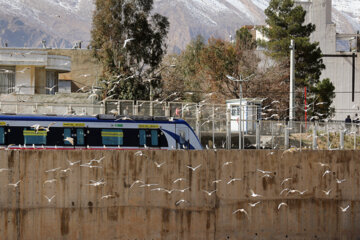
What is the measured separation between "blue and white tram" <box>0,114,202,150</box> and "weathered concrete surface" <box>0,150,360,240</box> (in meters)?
9.14

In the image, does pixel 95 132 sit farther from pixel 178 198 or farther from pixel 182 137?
pixel 178 198

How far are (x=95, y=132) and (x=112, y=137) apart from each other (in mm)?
799

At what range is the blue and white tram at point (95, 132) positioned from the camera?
27.6 meters

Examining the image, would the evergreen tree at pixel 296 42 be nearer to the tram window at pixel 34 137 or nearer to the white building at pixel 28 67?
the white building at pixel 28 67

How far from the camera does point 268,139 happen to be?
3738cm

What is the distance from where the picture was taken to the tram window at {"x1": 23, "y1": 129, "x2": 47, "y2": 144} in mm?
27641

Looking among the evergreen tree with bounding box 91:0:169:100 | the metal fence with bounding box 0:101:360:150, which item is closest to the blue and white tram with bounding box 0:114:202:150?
the metal fence with bounding box 0:101:360:150

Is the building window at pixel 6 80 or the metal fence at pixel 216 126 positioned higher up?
the building window at pixel 6 80

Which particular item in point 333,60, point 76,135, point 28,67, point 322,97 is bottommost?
point 76,135

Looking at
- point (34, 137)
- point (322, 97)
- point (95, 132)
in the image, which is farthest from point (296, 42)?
point (34, 137)

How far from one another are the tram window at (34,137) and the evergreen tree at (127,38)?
27417mm

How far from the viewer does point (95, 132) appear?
93.4ft

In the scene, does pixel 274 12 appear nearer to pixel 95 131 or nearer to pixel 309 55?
pixel 309 55

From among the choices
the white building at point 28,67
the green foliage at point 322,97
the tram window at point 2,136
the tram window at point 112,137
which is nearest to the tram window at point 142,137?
the tram window at point 112,137
